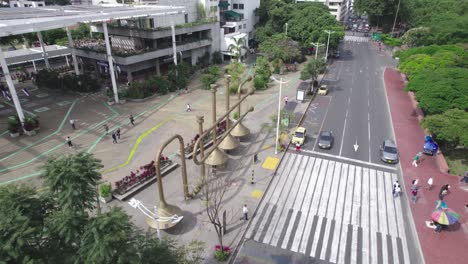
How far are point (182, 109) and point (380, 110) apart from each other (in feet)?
100.0

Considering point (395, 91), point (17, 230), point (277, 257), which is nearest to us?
point (17, 230)

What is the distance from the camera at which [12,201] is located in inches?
483

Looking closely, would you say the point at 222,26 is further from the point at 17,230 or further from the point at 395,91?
the point at 17,230

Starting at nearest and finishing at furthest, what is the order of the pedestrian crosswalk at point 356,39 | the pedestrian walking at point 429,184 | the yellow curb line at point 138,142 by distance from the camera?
the pedestrian walking at point 429,184, the yellow curb line at point 138,142, the pedestrian crosswalk at point 356,39

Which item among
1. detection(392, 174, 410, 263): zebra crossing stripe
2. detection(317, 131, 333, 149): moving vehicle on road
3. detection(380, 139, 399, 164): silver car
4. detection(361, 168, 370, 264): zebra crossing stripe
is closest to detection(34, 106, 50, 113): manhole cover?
detection(317, 131, 333, 149): moving vehicle on road

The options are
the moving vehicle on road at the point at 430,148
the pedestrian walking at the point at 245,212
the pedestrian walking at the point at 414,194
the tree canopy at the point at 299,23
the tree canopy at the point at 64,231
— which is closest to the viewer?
the tree canopy at the point at 64,231

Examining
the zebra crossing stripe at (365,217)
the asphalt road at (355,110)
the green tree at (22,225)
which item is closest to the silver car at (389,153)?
the asphalt road at (355,110)

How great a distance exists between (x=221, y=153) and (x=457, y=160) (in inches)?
1064

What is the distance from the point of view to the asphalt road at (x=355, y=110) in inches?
1394

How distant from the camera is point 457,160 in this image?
33906mm

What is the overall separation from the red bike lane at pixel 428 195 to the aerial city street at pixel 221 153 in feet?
0.46

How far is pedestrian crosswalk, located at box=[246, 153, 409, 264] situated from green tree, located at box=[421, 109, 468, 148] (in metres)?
7.33

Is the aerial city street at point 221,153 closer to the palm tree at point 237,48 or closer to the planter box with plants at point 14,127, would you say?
the planter box with plants at point 14,127

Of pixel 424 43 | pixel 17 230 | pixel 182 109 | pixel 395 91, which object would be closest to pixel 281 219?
pixel 17 230
